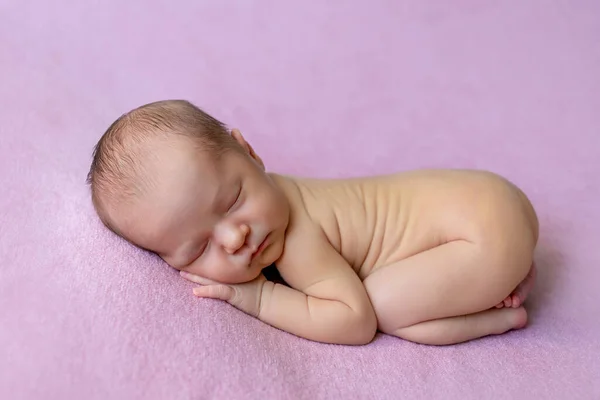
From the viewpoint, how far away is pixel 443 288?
1.24 metres

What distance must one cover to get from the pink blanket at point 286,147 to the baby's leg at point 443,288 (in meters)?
0.04

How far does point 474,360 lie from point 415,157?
2.35 ft

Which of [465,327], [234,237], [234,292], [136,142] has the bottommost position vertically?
[465,327]

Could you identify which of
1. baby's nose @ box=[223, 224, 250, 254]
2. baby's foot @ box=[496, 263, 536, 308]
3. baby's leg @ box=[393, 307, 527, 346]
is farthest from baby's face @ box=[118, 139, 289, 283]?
baby's foot @ box=[496, 263, 536, 308]

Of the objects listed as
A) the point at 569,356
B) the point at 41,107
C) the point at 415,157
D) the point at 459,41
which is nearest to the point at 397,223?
the point at 569,356

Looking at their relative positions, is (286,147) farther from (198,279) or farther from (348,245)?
(198,279)

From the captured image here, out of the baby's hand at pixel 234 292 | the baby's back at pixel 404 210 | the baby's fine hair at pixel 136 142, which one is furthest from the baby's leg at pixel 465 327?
the baby's fine hair at pixel 136 142

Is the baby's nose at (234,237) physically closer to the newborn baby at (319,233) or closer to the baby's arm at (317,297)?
the newborn baby at (319,233)

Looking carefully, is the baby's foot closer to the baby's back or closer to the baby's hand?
the baby's back

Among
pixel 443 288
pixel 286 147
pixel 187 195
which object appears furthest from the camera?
pixel 286 147

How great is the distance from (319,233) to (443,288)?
0.83 ft

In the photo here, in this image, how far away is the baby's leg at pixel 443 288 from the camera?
1.23m

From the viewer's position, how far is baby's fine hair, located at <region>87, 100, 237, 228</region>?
1.13 metres

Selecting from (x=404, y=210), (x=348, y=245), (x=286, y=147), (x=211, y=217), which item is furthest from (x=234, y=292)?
(x=286, y=147)
